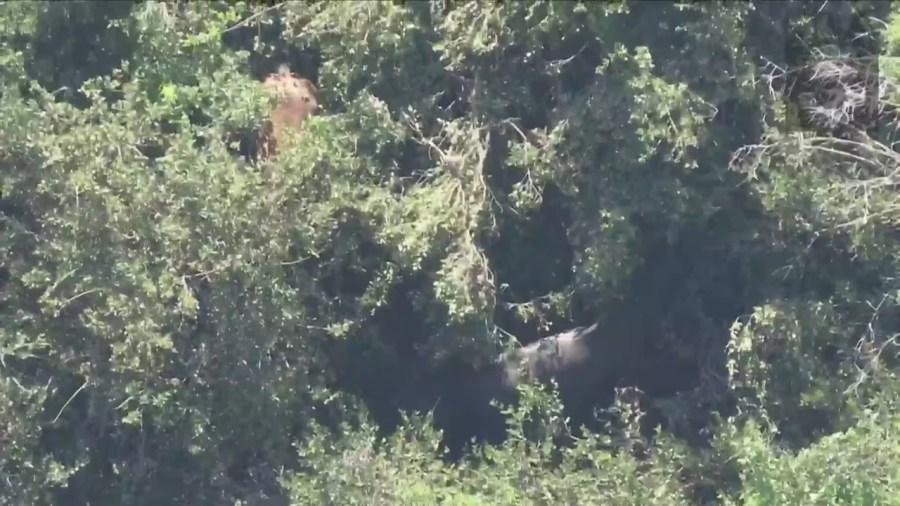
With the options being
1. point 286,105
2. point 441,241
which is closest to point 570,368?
point 441,241

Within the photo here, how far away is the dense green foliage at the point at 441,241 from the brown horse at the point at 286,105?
0.47ft

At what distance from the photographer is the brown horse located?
25.3 ft

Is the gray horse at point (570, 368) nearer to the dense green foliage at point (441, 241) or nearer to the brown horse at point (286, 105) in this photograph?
the dense green foliage at point (441, 241)

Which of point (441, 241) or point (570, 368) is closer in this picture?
point (441, 241)

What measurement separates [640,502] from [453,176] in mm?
2616

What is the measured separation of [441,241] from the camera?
745 centimetres

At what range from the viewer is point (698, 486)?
7.53 meters

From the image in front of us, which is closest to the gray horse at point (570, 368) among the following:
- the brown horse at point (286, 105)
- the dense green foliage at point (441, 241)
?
the dense green foliage at point (441, 241)

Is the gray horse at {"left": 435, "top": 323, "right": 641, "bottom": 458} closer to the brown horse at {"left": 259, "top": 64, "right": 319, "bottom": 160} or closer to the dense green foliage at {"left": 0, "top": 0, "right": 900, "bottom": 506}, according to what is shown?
the dense green foliage at {"left": 0, "top": 0, "right": 900, "bottom": 506}

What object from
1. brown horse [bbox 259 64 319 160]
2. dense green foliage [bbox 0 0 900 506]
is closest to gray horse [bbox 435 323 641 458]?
dense green foliage [bbox 0 0 900 506]

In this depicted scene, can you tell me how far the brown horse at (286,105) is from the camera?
771cm

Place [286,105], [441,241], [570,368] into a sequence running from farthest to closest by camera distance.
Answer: [570,368] → [286,105] → [441,241]

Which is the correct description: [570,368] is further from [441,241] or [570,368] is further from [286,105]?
[286,105]

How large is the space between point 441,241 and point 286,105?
157cm
